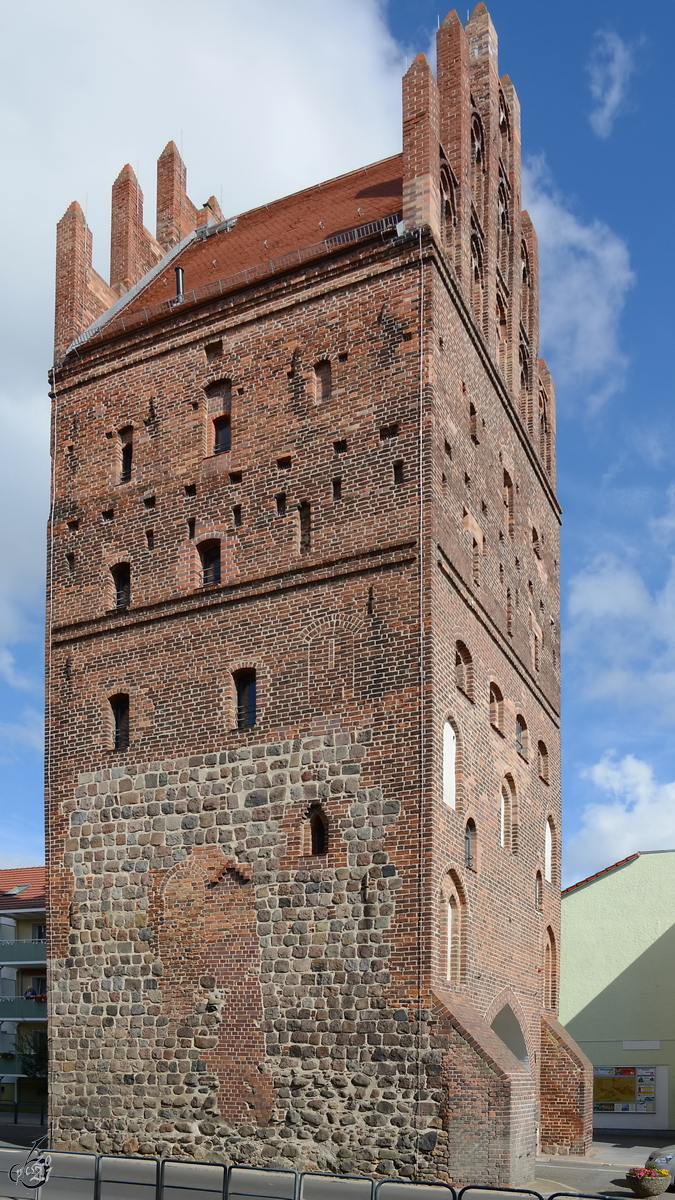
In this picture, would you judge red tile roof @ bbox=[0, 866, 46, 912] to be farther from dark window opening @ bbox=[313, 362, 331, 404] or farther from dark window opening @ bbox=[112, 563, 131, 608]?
dark window opening @ bbox=[313, 362, 331, 404]

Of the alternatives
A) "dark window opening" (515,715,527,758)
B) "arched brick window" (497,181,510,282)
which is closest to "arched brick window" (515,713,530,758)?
"dark window opening" (515,715,527,758)

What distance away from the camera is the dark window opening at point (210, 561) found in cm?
2367

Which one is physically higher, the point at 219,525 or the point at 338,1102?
the point at 219,525

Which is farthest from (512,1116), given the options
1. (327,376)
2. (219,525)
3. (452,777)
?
(327,376)

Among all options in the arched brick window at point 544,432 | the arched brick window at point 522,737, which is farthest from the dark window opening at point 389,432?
the arched brick window at point 544,432

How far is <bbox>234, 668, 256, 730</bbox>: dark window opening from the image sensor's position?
22.4 m

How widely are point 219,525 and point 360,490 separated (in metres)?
2.99

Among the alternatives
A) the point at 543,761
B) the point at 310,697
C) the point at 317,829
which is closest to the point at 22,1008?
the point at 543,761

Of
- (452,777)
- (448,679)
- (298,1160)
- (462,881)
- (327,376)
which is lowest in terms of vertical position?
(298,1160)

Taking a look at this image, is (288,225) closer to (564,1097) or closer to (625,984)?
(564,1097)

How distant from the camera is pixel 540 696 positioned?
28859 millimetres

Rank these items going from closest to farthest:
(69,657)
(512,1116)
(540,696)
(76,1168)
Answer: (76,1168) → (512,1116) → (69,657) → (540,696)

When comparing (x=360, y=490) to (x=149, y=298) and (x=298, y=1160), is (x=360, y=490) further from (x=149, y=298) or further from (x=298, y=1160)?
(x=298, y=1160)

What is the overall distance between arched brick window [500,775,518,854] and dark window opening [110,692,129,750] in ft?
23.8
